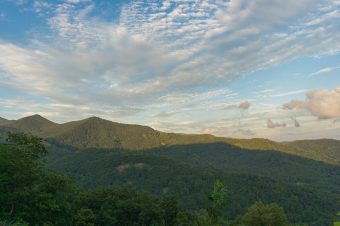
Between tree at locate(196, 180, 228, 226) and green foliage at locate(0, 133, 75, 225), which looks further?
green foliage at locate(0, 133, 75, 225)

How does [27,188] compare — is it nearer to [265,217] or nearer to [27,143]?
[27,143]

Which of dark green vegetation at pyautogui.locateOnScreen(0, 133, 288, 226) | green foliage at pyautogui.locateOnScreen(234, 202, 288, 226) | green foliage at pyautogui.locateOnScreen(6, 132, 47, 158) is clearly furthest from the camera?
green foliage at pyautogui.locateOnScreen(234, 202, 288, 226)

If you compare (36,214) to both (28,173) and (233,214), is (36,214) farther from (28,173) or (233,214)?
(233,214)

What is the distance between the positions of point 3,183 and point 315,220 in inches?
7865

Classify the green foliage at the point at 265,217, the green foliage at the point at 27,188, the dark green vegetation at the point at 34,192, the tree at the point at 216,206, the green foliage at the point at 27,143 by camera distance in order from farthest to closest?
the green foliage at the point at 265,217 < the green foliage at the point at 27,143 < the green foliage at the point at 27,188 < the dark green vegetation at the point at 34,192 < the tree at the point at 216,206

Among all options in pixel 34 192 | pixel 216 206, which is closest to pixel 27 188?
pixel 34 192

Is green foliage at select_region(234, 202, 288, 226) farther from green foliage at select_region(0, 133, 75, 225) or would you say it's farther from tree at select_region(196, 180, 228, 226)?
tree at select_region(196, 180, 228, 226)

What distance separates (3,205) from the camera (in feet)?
118

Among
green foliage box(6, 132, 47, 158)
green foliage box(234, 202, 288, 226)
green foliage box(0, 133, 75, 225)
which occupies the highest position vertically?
green foliage box(6, 132, 47, 158)

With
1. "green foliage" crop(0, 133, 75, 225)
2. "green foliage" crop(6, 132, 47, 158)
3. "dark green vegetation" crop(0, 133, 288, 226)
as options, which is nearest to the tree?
"dark green vegetation" crop(0, 133, 288, 226)

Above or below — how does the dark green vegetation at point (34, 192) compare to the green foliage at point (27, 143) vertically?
below

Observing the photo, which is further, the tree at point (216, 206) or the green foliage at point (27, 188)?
the green foliage at point (27, 188)

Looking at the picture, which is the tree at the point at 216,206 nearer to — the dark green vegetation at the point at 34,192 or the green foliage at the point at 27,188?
the dark green vegetation at the point at 34,192

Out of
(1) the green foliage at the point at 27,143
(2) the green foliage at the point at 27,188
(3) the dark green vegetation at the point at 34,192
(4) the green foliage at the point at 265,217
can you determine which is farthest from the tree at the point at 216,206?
(4) the green foliage at the point at 265,217
